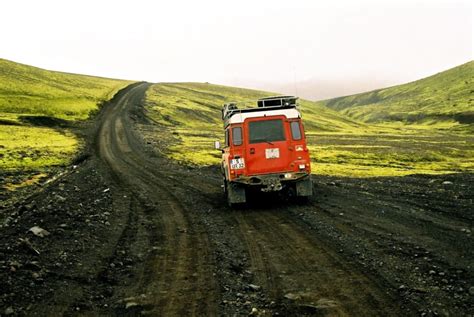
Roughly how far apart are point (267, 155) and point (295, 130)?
154 centimetres

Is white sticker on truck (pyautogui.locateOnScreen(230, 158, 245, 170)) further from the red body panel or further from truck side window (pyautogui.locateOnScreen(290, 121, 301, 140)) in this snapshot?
truck side window (pyautogui.locateOnScreen(290, 121, 301, 140))

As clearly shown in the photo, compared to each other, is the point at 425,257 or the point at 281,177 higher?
the point at 281,177

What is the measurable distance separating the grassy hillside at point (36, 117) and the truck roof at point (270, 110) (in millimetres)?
14689

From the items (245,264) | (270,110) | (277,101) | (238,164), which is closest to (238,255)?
(245,264)

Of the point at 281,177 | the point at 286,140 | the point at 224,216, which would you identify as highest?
the point at 286,140

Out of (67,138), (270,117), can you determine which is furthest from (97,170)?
(67,138)

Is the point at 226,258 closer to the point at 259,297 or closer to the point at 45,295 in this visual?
the point at 259,297

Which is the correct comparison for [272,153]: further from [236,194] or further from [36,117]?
[36,117]

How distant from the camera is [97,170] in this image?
92.3ft

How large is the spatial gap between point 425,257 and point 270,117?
9.32m

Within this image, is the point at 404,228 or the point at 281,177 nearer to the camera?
the point at 404,228

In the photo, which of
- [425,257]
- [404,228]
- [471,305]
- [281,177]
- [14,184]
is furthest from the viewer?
[14,184]

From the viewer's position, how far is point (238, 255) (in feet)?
34.3

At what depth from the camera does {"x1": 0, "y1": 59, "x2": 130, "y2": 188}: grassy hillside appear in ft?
104
